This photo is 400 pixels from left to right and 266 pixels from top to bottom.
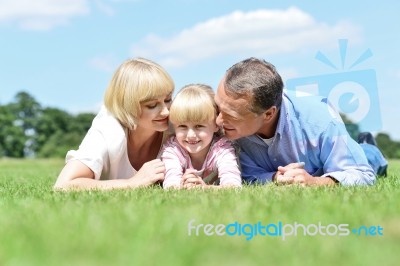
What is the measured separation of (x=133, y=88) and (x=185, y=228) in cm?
308

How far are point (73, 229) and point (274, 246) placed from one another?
1101mm

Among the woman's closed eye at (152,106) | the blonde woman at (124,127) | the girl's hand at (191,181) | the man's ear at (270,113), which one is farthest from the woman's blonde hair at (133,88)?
the man's ear at (270,113)

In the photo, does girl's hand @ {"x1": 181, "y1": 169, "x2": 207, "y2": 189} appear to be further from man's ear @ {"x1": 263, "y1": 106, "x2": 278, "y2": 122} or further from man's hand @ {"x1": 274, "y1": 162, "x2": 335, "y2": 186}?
man's ear @ {"x1": 263, "y1": 106, "x2": 278, "y2": 122}

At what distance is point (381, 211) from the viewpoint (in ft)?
10.8

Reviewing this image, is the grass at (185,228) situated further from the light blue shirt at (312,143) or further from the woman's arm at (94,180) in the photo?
the light blue shirt at (312,143)

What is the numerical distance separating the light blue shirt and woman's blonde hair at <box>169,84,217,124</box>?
660mm

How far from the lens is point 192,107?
5.66m

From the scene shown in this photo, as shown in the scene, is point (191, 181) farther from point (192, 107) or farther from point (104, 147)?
point (104, 147)

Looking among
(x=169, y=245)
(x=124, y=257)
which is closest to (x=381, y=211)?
(x=169, y=245)

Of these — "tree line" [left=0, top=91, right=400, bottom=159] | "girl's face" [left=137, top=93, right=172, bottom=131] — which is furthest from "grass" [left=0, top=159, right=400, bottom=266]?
"tree line" [left=0, top=91, right=400, bottom=159]

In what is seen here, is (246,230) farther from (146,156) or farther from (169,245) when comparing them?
(146,156)

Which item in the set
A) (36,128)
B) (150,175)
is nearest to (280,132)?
(150,175)

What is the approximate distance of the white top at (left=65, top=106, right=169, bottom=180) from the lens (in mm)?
5789

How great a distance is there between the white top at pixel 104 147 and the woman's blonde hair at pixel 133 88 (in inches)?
4.3
